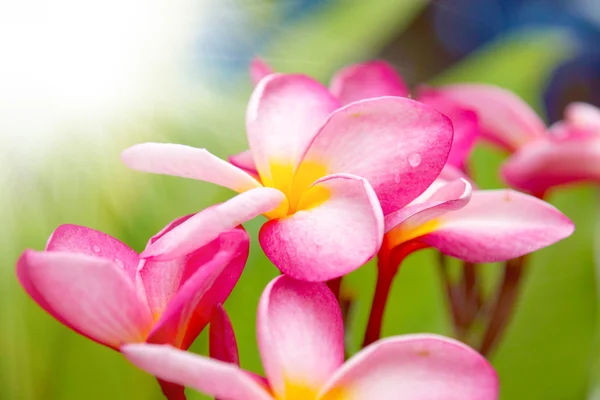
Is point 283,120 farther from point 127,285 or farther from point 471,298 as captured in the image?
point 471,298

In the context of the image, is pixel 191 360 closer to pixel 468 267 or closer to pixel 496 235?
pixel 496 235

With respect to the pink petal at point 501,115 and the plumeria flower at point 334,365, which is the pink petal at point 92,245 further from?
the pink petal at point 501,115

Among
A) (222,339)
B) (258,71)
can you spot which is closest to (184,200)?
(258,71)

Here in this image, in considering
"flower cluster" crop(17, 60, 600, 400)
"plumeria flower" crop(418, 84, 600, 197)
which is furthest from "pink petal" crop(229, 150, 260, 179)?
"plumeria flower" crop(418, 84, 600, 197)

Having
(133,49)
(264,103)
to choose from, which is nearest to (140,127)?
(133,49)

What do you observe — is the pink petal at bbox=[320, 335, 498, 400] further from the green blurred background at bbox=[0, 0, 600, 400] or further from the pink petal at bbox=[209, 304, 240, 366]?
the green blurred background at bbox=[0, 0, 600, 400]

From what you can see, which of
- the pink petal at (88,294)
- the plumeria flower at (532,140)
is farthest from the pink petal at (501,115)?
the pink petal at (88,294)
